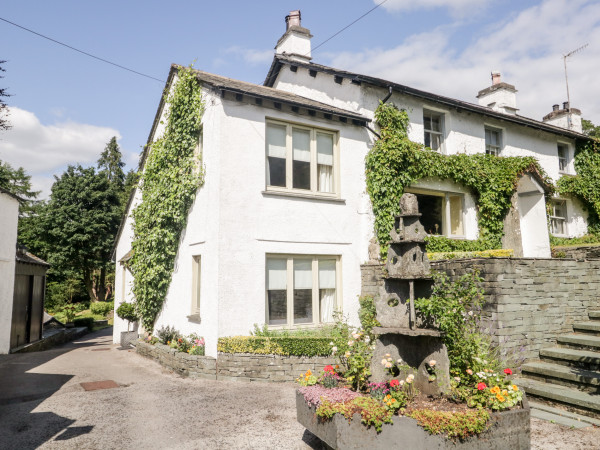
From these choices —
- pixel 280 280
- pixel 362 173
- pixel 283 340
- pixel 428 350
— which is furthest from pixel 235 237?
pixel 428 350

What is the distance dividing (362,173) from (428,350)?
741 centimetres

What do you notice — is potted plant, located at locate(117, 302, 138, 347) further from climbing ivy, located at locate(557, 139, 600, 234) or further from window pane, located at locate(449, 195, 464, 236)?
climbing ivy, located at locate(557, 139, 600, 234)

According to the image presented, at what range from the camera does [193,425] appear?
639 centimetres

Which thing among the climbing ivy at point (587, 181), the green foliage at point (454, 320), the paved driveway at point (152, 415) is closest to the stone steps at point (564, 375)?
the paved driveway at point (152, 415)

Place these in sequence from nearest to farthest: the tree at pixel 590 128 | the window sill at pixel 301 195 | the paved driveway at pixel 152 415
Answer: the paved driveway at pixel 152 415
the window sill at pixel 301 195
the tree at pixel 590 128

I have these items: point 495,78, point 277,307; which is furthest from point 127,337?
point 495,78

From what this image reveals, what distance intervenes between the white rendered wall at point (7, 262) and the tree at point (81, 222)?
24963 millimetres

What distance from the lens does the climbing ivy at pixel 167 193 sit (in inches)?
461

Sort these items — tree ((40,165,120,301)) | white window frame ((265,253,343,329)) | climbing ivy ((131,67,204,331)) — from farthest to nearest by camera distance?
tree ((40,165,120,301)) < climbing ivy ((131,67,204,331)) < white window frame ((265,253,343,329))

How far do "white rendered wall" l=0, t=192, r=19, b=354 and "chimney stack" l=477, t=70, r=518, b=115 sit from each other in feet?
67.7

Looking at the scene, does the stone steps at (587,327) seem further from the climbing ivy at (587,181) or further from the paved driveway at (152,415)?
the climbing ivy at (587,181)

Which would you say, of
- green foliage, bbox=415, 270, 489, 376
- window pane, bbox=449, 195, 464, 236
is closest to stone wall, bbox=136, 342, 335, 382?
green foliage, bbox=415, 270, 489, 376

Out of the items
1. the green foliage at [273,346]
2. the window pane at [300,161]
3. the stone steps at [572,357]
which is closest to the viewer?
the stone steps at [572,357]

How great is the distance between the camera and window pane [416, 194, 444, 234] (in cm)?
1436
